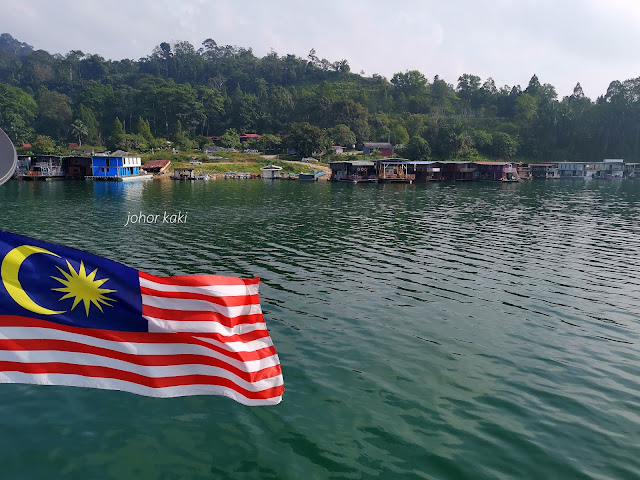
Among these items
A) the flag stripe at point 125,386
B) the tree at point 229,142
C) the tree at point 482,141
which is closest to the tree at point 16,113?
the tree at point 229,142

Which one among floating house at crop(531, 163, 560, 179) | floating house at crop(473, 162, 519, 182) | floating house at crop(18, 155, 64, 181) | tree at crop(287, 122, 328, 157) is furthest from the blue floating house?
floating house at crop(531, 163, 560, 179)

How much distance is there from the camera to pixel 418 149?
13900cm

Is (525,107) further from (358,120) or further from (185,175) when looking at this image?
(185,175)

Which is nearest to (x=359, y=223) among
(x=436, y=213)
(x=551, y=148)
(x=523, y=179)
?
(x=436, y=213)

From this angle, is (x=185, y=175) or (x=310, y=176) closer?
(x=185, y=175)

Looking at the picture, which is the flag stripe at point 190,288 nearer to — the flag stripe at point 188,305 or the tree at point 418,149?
the flag stripe at point 188,305

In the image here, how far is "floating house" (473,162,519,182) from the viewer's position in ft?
375

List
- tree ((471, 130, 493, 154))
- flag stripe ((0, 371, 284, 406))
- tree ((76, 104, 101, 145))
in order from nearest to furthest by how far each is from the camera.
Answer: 1. flag stripe ((0, 371, 284, 406))
2. tree ((471, 130, 493, 154))
3. tree ((76, 104, 101, 145))

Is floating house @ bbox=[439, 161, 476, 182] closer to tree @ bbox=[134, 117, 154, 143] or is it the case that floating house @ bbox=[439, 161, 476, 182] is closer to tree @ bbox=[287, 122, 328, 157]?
tree @ bbox=[287, 122, 328, 157]

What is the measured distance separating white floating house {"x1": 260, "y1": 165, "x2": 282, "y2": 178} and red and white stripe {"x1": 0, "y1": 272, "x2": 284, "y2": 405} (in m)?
116

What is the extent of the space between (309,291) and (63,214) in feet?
115

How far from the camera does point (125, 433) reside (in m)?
9.37

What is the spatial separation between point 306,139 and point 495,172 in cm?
5442

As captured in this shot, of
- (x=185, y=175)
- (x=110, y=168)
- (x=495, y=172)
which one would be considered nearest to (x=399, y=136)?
(x=495, y=172)
